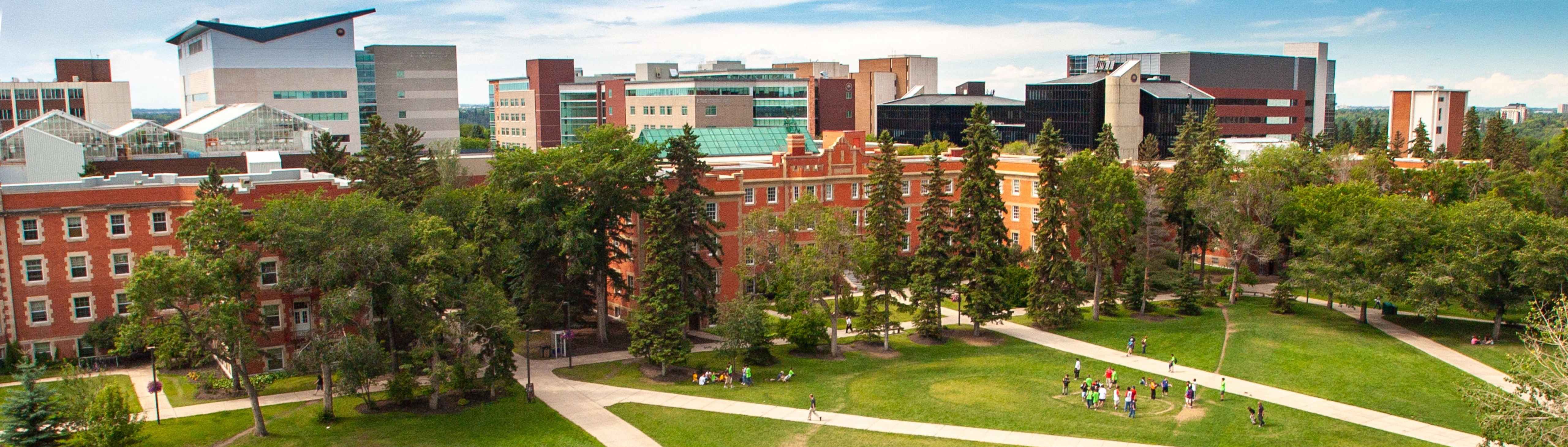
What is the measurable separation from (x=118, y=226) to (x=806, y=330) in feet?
119

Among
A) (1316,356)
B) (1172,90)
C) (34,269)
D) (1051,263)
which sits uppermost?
(1172,90)

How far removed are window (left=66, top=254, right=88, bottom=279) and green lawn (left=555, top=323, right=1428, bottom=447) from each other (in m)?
24.6

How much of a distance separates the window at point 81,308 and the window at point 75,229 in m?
3.13

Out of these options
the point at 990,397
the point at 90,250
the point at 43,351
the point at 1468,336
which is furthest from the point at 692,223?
the point at 1468,336

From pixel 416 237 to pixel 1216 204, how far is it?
52.3 meters

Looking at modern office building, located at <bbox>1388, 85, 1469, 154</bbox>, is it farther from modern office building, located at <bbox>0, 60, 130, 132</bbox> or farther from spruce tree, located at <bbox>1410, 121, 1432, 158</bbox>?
modern office building, located at <bbox>0, 60, 130, 132</bbox>

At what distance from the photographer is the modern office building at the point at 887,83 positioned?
7003 inches

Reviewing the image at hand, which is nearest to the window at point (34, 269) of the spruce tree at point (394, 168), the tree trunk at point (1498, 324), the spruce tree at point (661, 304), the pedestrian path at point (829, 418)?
the spruce tree at point (394, 168)

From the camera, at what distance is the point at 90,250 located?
56.4 metres

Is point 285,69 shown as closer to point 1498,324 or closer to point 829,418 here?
point 829,418

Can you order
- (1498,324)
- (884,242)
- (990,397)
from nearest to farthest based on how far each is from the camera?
1. (990,397)
2. (884,242)
3. (1498,324)

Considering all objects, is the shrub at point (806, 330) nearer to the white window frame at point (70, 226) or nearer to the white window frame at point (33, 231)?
the white window frame at point (70, 226)

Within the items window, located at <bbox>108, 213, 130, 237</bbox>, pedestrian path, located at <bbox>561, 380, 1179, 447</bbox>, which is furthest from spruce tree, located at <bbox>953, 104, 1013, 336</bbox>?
window, located at <bbox>108, 213, 130, 237</bbox>

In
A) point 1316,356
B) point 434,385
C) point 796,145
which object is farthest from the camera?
point 796,145
